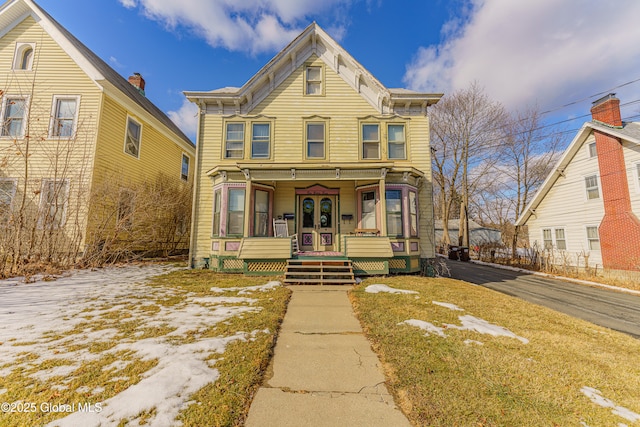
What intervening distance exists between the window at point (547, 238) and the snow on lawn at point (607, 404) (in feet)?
50.8

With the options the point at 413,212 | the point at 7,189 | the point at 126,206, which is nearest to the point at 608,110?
the point at 413,212

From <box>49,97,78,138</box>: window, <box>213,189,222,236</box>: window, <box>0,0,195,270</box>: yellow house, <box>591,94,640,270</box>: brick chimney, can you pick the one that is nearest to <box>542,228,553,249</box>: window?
<box>591,94,640,270</box>: brick chimney

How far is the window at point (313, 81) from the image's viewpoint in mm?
10875

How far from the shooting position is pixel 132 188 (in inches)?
430

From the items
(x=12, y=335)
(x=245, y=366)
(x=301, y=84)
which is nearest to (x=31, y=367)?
(x=12, y=335)

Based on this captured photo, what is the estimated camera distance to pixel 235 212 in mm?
9281

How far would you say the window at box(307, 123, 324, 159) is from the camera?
1046cm

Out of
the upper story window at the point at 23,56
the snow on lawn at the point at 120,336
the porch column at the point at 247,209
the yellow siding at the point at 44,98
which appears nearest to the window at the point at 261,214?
the porch column at the point at 247,209

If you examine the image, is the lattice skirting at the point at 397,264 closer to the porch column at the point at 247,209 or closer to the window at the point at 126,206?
the porch column at the point at 247,209

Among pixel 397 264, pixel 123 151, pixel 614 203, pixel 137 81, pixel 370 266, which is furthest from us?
pixel 137 81

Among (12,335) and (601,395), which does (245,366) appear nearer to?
(12,335)

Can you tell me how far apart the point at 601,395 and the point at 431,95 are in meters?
10.2

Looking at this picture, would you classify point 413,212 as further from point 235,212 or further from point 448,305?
point 235,212

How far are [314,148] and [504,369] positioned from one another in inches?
358
